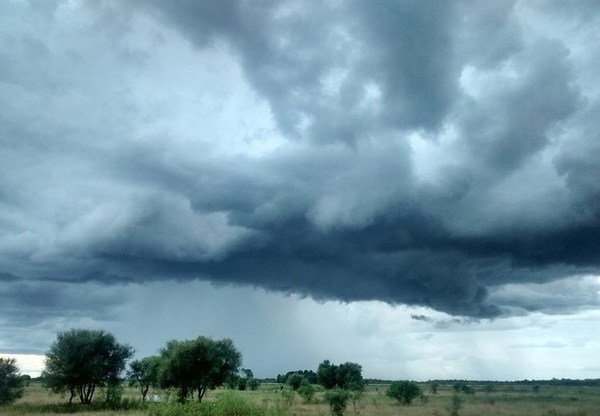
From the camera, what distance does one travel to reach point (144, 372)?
9031 centimetres

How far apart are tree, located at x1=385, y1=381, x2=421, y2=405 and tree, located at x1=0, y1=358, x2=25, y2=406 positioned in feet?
154

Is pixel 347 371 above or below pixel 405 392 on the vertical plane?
above

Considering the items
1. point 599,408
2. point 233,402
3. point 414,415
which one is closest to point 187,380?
point 414,415

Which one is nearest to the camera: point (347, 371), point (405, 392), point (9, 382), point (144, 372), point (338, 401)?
point (338, 401)

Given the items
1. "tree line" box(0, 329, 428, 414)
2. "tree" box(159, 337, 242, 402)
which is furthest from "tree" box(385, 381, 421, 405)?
"tree" box(159, 337, 242, 402)

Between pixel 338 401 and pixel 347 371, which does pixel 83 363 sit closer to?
pixel 338 401

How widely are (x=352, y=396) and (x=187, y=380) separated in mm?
25219

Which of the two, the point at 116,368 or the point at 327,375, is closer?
the point at 116,368

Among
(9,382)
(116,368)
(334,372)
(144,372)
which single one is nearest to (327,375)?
(334,372)

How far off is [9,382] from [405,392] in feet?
160

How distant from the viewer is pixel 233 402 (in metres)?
33.2

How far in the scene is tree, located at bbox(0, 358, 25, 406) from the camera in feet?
198

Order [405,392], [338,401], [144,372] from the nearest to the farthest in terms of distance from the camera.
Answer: [338,401] < [405,392] < [144,372]

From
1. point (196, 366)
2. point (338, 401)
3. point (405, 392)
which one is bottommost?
point (338, 401)
